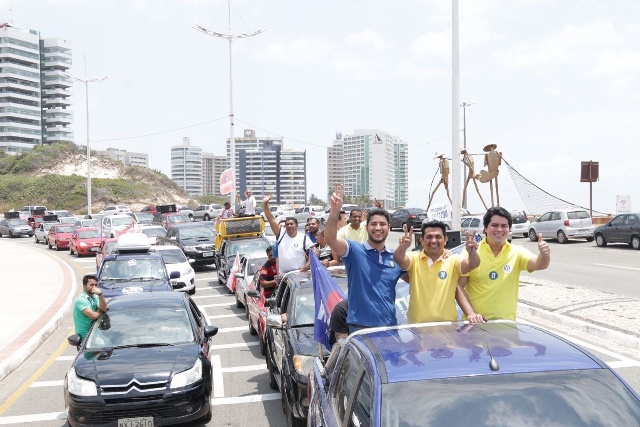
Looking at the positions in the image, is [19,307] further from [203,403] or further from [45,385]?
[203,403]

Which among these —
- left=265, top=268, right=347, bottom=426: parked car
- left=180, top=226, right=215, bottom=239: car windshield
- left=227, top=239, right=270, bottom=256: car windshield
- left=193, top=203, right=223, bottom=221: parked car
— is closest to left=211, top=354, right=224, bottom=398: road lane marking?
left=265, top=268, right=347, bottom=426: parked car

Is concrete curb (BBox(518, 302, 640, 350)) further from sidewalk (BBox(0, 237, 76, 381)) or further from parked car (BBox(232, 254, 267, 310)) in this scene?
sidewalk (BBox(0, 237, 76, 381))

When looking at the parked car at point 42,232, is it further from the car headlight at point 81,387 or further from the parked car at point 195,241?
the car headlight at point 81,387

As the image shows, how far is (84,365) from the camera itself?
724 cm

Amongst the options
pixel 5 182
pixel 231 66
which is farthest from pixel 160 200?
pixel 231 66

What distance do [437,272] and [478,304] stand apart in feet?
1.67

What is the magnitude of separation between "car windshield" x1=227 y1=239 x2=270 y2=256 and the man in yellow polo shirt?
14115 mm

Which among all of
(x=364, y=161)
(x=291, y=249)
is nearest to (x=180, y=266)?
(x=291, y=249)

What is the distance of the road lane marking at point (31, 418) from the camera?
7.77 m

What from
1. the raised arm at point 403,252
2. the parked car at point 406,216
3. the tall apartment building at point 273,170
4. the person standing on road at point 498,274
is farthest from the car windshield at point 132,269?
the tall apartment building at point 273,170

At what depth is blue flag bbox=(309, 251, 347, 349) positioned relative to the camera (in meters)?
6.76

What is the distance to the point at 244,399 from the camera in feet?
27.2

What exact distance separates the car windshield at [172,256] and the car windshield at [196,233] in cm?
542

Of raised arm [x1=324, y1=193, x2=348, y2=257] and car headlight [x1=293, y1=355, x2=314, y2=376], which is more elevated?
raised arm [x1=324, y1=193, x2=348, y2=257]
